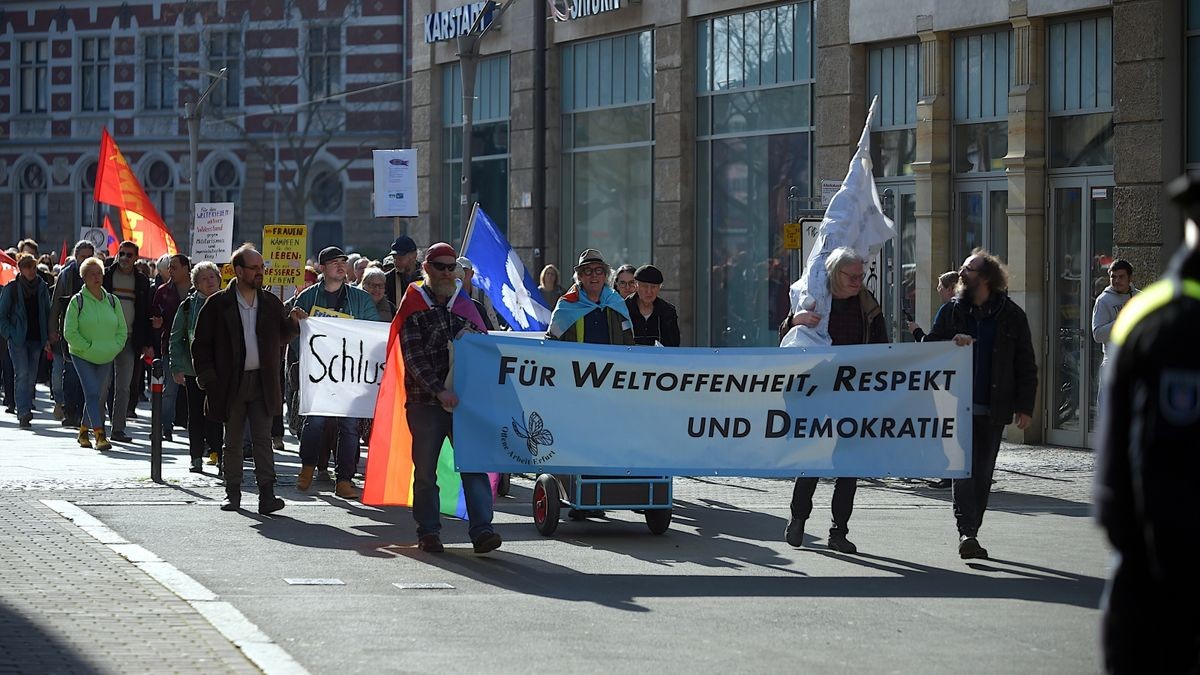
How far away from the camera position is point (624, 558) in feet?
35.5

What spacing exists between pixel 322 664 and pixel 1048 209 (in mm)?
12744

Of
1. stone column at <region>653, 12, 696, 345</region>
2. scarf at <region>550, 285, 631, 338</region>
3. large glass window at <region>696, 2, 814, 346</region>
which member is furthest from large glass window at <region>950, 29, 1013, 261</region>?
scarf at <region>550, 285, 631, 338</region>

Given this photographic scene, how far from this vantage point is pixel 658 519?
39.1ft

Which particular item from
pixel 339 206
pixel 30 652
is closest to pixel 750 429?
pixel 30 652

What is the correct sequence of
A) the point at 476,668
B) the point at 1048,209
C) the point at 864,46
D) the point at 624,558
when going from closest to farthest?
the point at 476,668 < the point at 624,558 < the point at 1048,209 < the point at 864,46

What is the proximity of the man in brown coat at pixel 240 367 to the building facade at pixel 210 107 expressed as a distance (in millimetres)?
47587

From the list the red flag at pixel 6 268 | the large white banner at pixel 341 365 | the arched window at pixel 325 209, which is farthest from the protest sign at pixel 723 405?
the arched window at pixel 325 209

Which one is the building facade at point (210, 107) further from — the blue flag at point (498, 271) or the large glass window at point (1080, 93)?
the blue flag at point (498, 271)

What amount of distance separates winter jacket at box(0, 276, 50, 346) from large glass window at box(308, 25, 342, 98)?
41.5 meters

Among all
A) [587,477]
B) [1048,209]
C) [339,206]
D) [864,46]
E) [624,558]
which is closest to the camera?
[624,558]

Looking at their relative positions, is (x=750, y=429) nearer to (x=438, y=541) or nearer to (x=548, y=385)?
(x=548, y=385)

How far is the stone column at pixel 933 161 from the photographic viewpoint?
782 inches

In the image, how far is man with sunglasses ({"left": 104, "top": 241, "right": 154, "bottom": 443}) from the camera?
61.5ft

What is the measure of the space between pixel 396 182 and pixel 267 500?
34.9 ft
